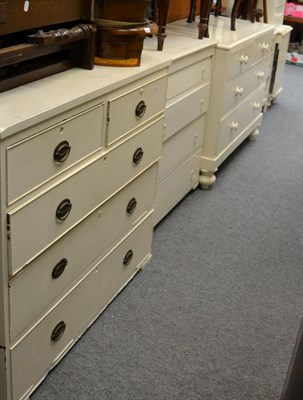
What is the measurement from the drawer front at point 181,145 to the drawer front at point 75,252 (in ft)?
0.87

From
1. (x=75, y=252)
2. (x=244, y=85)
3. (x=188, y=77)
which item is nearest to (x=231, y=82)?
(x=244, y=85)

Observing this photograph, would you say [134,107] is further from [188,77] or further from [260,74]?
[260,74]

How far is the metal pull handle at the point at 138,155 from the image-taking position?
1869 millimetres

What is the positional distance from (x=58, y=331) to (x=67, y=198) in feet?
1.38

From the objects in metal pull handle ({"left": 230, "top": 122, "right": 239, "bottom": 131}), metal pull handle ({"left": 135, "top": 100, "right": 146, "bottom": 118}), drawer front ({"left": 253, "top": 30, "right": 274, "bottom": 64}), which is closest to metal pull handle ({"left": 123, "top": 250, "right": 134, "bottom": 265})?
metal pull handle ({"left": 135, "top": 100, "right": 146, "bottom": 118})

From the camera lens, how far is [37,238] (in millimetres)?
1419

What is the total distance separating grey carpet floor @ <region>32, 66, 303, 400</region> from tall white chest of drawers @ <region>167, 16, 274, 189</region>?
0.78ft

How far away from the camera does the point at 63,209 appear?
4.91 feet

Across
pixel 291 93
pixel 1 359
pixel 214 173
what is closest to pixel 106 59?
pixel 1 359

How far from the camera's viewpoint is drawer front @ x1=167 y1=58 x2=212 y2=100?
2.20 meters

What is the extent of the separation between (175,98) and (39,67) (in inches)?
32.3

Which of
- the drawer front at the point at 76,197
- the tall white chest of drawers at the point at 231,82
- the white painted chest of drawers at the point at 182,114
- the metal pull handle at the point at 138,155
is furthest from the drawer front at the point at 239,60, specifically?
the metal pull handle at the point at 138,155

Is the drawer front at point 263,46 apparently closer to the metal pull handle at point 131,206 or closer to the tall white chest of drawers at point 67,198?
the tall white chest of drawers at point 67,198

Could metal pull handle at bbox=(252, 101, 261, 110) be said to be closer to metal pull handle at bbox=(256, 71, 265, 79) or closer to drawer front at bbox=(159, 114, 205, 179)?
metal pull handle at bbox=(256, 71, 265, 79)
